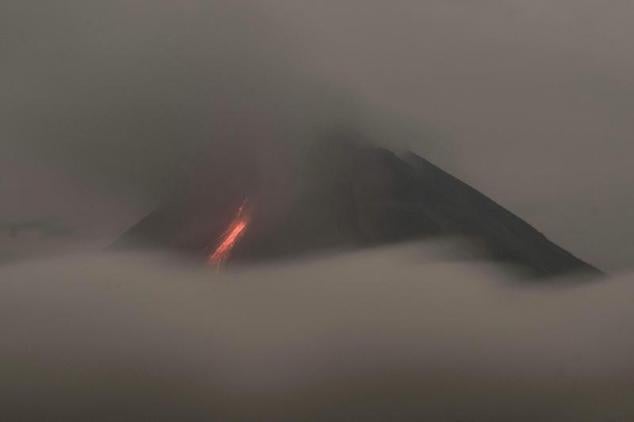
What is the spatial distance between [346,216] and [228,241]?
0.38 feet

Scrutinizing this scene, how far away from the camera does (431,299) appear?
0.77 metres

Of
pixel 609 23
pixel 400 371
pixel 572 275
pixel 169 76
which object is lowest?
pixel 400 371

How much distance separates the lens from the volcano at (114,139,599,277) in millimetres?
753

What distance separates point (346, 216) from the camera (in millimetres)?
779

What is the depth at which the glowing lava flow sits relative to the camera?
0.75m

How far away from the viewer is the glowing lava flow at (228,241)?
0.75m

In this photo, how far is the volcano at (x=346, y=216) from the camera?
2.47 ft

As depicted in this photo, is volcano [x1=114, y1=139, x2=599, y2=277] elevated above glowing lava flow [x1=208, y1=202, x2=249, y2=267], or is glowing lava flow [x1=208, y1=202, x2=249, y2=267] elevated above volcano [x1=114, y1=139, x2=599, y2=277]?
volcano [x1=114, y1=139, x2=599, y2=277]

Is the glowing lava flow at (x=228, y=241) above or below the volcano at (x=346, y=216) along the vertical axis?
below

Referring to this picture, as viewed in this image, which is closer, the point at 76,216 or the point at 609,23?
the point at 76,216

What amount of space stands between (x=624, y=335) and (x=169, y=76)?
0.53 m

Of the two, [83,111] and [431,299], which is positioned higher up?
[83,111]

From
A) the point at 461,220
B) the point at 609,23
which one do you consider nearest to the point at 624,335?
the point at 461,220

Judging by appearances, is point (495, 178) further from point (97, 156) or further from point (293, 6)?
point (97, 156)
